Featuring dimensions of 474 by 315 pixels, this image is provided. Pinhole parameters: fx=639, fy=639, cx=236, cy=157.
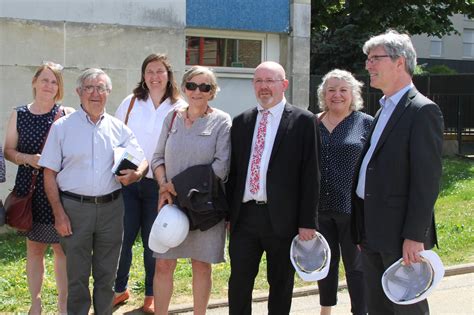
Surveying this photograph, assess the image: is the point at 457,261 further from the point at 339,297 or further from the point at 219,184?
the point at 219,184

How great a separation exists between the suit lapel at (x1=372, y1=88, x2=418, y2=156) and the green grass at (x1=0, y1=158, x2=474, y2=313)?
2787 mm

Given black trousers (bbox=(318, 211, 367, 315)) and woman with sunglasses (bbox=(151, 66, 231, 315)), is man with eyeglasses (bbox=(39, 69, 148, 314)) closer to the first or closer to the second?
woman with sunglasses (bbox=(151, 66, 231, 315))

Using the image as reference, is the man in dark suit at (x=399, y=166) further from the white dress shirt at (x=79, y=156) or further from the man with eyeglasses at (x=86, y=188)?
the white dress shirt at (x=79, y=156)

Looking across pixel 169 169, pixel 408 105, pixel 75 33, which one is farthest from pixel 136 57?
pixel 408 105

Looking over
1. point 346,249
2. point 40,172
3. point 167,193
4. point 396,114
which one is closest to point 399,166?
point 396,114

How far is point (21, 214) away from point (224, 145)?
1.59m

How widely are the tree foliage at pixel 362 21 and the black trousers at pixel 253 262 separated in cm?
1631

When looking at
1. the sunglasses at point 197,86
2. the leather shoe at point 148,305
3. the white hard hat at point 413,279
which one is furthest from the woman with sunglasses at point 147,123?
the white hard hat at point 413,279

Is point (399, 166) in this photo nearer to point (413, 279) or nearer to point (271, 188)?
point (413, 279)

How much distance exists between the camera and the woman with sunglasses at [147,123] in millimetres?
5309

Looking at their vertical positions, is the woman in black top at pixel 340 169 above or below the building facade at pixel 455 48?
below

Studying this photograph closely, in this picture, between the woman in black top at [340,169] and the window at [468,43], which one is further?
the window at [468,43]

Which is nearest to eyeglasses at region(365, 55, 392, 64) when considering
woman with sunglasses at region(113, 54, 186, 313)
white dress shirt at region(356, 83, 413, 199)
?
white dress shirt at region(356, 83, 413, 199)

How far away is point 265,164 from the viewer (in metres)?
4.42
